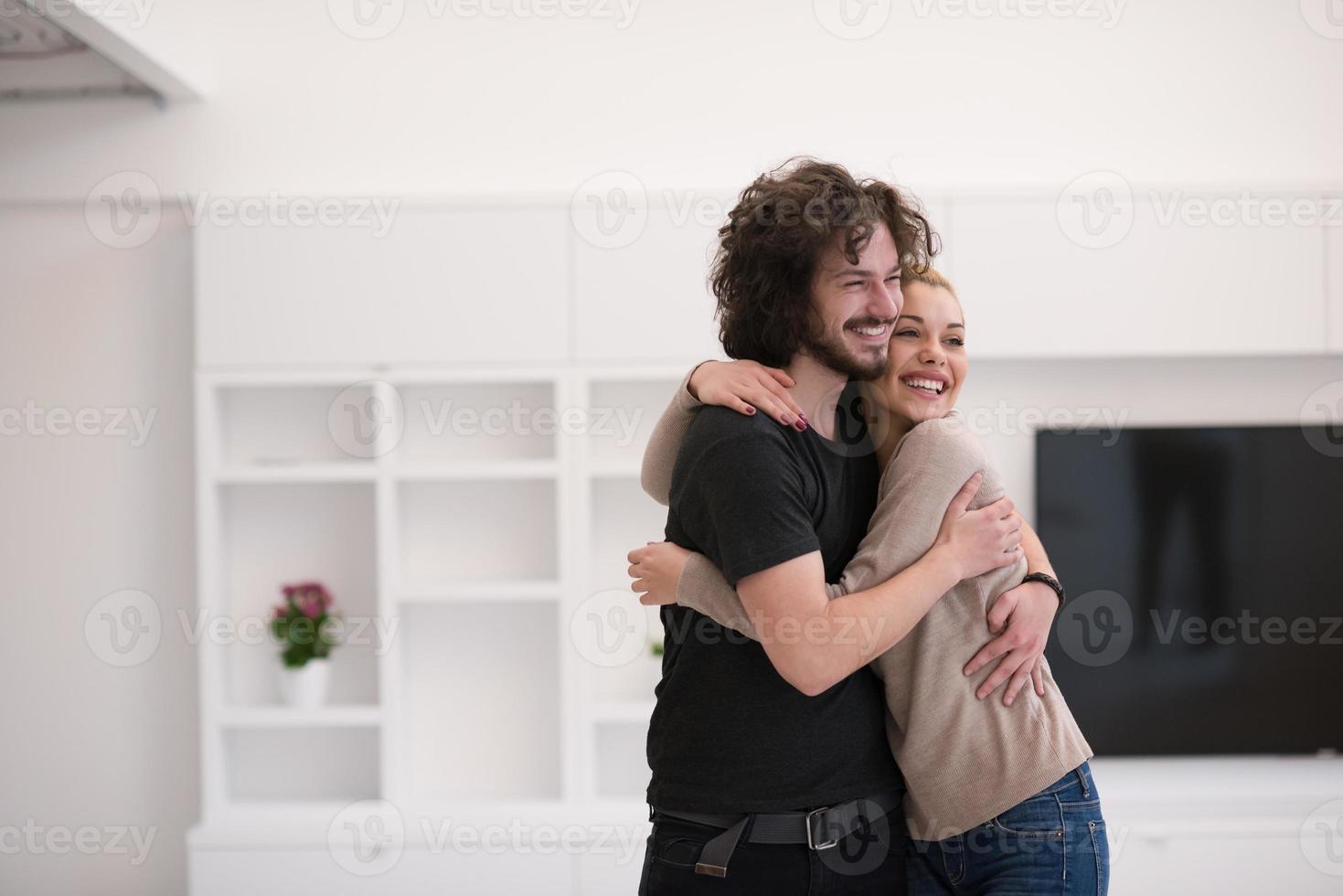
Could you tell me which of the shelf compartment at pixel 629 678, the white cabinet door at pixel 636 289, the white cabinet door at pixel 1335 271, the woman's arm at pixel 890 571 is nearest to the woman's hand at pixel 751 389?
the woman's arm at pixel 890 571

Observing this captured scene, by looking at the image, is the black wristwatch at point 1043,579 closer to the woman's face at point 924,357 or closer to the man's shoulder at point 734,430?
the woman's face at point 924,357

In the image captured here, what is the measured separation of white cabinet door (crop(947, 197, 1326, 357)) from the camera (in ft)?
10.3

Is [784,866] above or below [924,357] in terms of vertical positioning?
below

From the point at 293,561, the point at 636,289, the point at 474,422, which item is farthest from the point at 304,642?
the point at 636,289

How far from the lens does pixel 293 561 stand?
338 cm

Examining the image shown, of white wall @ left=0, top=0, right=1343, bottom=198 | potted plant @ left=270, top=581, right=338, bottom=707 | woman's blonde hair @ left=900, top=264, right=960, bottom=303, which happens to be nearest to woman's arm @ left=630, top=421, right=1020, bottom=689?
woman's blonde hair @ left=900, top=264, right=960, bottom=303

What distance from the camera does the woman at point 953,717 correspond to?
53.4 inches

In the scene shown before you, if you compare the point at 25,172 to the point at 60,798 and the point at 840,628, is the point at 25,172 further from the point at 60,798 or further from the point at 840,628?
the point at 840,628

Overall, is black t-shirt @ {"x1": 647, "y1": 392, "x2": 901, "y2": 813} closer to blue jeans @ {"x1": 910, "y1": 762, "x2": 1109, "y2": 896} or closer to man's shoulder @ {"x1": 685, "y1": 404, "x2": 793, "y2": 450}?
man's shoulder @ {"x1": 685, "y1": 404, "x2": 793, "y2": 450}

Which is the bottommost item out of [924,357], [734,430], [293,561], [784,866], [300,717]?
[300,717]

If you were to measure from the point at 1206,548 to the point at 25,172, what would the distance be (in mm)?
3918

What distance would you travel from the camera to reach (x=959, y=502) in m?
1.38

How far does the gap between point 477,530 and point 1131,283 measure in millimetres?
2117

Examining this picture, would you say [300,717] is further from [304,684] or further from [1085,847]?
[1085,847]
